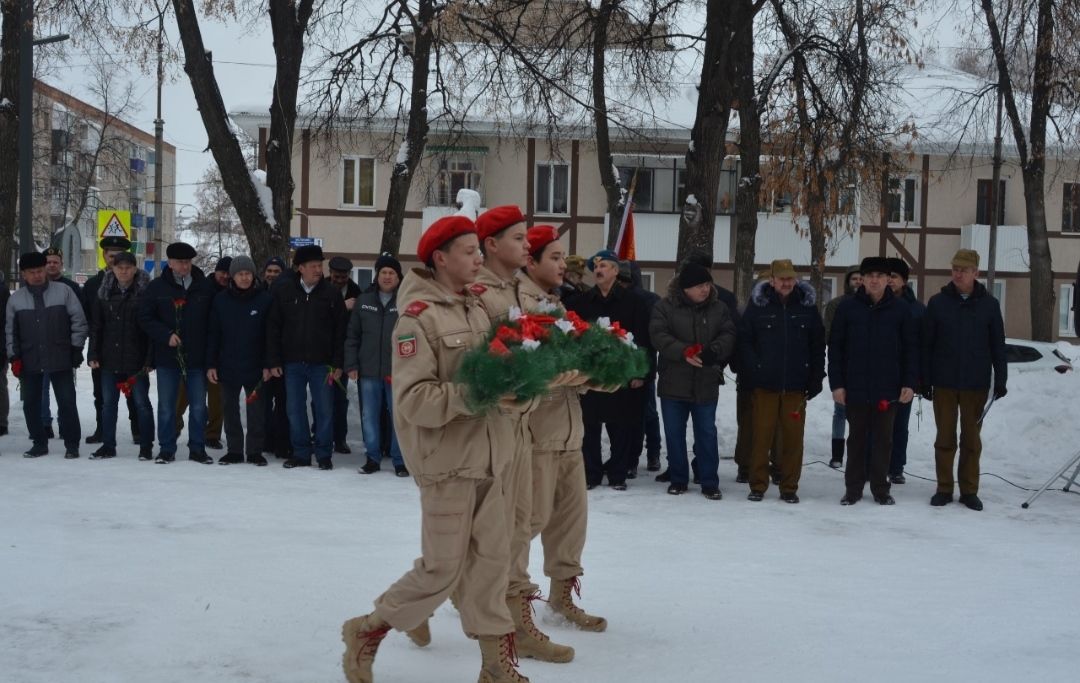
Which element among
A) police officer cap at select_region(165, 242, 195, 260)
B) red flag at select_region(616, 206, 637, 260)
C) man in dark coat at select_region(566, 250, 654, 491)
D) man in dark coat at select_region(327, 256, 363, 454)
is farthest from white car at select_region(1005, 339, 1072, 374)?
police officer cap at select_region(165, 242, 195, 260)

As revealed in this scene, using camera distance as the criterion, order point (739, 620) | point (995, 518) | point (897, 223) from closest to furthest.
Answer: point (739, 620)
point (995, 518)
point (897, 223)

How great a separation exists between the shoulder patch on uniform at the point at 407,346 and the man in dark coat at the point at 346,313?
6.56 m

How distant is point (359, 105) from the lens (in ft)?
49.7

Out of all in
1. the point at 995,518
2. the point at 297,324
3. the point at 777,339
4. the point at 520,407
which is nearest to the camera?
the point at 520,407

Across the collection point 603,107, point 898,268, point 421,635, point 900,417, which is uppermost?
point 603,107

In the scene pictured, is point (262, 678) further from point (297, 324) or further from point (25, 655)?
point (297, 324)

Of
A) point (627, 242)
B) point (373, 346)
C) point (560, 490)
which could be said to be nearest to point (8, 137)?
point (373, 346)

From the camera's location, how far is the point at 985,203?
34.9 metres

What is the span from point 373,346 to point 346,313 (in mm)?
578

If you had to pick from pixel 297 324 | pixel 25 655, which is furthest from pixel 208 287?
pixel 25 655

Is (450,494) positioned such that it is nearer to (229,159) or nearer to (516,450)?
(516,450)

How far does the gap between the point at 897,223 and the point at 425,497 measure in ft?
107

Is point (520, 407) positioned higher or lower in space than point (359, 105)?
lower

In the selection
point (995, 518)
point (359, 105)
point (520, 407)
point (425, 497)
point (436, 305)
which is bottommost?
point (995, 518)
